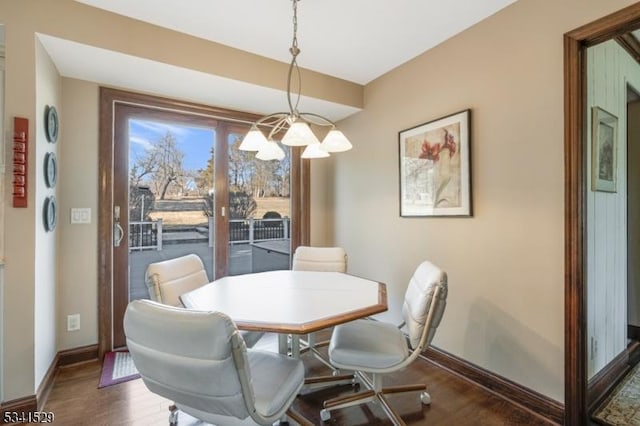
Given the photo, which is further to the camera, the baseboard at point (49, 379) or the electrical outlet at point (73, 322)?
the electrical outlet at point (73, 322)

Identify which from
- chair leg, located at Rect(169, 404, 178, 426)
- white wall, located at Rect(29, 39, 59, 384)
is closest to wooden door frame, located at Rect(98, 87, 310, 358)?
white wall, located at Rect(29, 39, 59, 384)

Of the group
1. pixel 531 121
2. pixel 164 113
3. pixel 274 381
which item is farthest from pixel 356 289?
pixel 164 113

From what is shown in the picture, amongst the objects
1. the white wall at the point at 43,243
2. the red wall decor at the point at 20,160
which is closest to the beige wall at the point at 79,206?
the white wall at the point at 43,243

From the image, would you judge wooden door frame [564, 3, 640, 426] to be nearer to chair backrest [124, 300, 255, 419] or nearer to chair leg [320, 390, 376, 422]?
chair leg [320, 390, 376, 422]

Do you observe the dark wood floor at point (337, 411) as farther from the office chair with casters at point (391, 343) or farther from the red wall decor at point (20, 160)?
the red wall decor at point (20, 160)

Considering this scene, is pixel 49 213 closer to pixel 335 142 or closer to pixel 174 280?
pixel 174 280

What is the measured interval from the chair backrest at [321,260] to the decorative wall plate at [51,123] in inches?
79.8

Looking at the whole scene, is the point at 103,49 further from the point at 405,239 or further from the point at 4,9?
the point at 405,239

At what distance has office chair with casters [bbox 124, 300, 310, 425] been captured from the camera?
103 centimetres

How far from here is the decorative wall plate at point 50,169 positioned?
2.08 metres

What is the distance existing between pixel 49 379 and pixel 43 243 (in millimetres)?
964

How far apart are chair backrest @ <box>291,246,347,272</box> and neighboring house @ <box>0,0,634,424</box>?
584 mm

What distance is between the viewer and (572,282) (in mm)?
1744

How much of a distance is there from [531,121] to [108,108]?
3213mm
